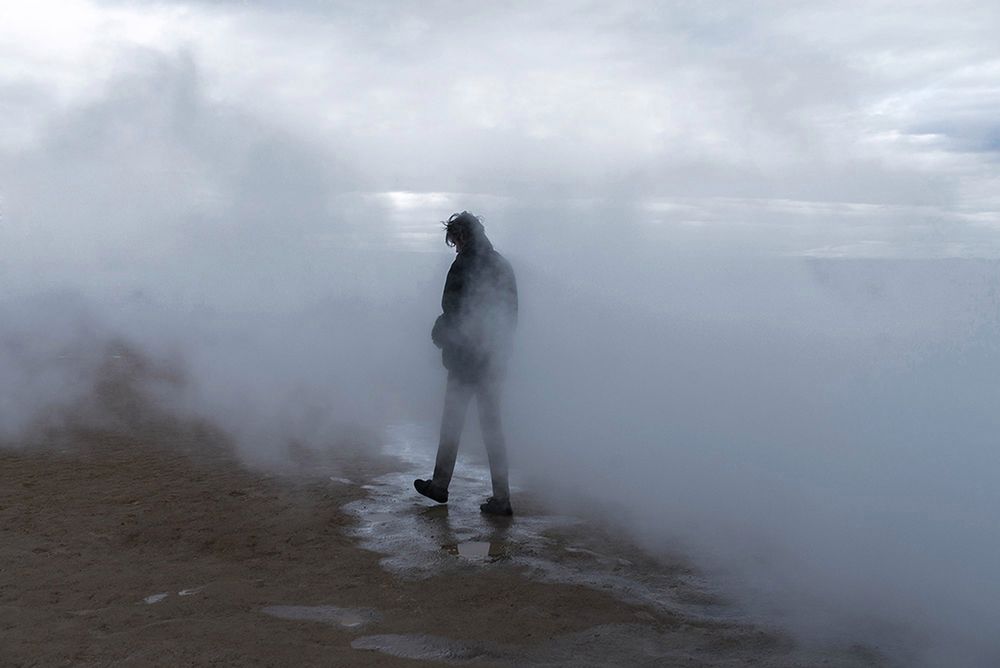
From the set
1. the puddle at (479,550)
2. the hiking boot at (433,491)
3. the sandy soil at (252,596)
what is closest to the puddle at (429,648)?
the sandy soil at (252,596)

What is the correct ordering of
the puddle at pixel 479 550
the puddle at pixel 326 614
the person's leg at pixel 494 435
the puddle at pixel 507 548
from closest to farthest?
the puddle at pixel 326 614, the puddle at pixel 507 548, the puddle at pixel 479 550, the person's leg at pixel 494 435

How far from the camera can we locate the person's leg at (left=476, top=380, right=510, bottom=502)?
5.64 meters

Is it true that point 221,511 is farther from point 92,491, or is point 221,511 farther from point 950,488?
point 950,488

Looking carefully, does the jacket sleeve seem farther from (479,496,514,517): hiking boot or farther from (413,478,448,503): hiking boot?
(479,496,514,517): hiking boot

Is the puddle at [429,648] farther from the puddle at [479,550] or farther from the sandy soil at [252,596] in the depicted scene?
the puddle at [479,550]

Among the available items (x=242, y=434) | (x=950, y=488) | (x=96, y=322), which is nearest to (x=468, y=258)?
(x=950, y=488)

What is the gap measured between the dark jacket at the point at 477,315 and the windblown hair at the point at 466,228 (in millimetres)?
48

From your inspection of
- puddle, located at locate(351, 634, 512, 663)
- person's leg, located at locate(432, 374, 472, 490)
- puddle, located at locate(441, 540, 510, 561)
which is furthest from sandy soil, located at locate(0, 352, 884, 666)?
person's leg, located at locate(432, 374, 472, 490)

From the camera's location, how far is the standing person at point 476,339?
5.67 meters

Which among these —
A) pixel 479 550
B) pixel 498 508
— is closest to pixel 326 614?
pixel 479 550

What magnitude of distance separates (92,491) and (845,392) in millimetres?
5035

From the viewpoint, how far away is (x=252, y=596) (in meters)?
4.22

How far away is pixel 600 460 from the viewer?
703cm

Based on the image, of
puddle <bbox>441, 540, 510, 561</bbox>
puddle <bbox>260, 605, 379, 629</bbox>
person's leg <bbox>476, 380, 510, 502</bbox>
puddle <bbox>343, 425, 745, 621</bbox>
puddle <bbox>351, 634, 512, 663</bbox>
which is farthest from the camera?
person's leg <bbox>476, 380, 510, 502</bbox>
